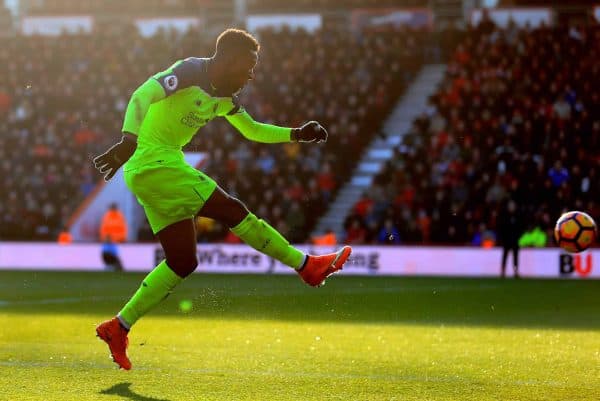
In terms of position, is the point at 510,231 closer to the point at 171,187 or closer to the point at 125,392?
the point at 171,187

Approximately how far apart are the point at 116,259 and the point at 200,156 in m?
3.57

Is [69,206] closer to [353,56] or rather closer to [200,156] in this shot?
[200,156]

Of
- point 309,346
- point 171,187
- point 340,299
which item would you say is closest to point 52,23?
point 340,299

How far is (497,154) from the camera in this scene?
23.5 m

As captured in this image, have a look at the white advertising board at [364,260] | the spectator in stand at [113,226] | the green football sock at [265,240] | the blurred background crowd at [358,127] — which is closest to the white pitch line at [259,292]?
the white advertising board at [364,260]

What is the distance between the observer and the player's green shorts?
22.5 ft

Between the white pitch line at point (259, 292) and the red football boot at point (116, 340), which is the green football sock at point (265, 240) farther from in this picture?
the white pitch line at point (259, 292)

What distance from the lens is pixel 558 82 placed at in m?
24.9

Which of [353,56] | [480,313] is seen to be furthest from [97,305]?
[353,56]

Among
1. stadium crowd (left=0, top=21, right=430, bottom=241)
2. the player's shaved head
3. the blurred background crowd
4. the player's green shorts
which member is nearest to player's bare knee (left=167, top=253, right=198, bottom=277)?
the player's green shorts

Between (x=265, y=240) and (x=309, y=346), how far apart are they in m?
2.15

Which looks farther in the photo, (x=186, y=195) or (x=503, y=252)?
(x=503, y=252)

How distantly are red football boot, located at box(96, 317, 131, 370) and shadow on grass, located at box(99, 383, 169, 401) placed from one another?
24 cm

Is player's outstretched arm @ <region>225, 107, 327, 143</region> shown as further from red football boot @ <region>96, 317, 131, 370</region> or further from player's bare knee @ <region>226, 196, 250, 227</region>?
red football boot @ <region>96, 317, 131, 370</region>
